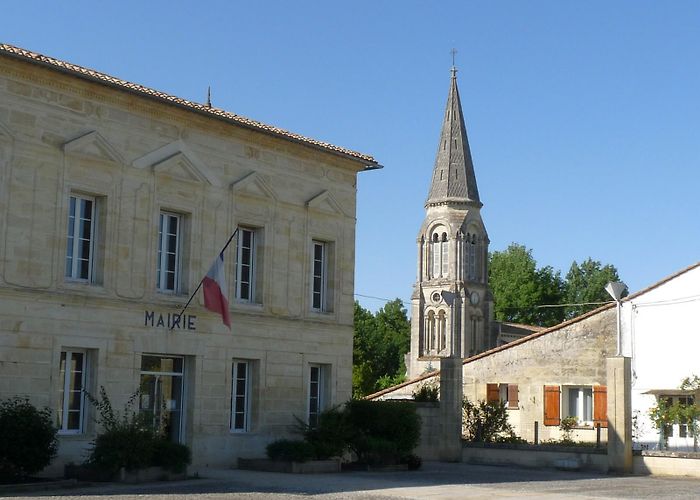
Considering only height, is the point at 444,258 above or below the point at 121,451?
above

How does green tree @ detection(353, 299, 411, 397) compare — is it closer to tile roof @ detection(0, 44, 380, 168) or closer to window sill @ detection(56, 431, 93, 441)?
tile roof @ detection(0, 44, 380, 168)

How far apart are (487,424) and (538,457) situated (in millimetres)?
2643

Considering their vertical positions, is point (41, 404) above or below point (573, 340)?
below

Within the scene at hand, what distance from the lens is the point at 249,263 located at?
22.2 meters

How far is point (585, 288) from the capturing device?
274 feet

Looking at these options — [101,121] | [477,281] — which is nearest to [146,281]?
[101,121]

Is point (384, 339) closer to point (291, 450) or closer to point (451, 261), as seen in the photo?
point (451, 261)

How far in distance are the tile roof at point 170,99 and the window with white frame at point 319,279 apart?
2.26 m

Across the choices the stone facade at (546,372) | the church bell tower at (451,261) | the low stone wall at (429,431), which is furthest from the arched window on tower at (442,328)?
the low stone wall at (429,431)

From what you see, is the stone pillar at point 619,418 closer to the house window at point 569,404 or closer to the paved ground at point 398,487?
the paved ground at point 398,487

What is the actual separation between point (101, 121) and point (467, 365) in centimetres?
1847

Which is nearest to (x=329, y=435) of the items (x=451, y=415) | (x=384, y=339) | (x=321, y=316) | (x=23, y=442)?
(x=321, y=316)

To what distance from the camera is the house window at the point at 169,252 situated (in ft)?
67.2

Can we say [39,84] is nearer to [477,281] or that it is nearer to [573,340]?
[573,340]
